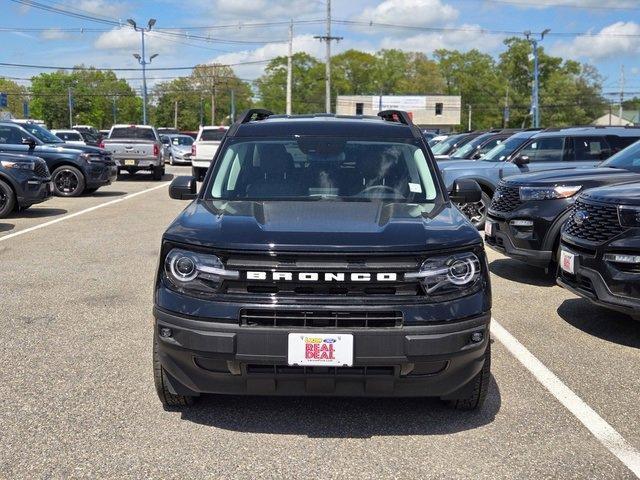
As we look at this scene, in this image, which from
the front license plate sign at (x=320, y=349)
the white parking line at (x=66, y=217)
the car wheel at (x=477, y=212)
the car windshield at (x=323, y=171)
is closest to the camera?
the front license plate sign at (x=320, y=349)

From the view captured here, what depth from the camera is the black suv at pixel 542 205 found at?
7516 mm

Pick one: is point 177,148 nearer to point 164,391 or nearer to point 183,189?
point 183,189

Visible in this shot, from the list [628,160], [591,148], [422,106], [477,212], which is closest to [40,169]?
[477,212]

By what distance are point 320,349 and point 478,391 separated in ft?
3.57

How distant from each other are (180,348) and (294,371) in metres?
0.59

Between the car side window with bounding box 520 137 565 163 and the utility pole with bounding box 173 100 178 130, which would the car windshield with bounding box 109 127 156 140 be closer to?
the car side window with bounding box 520 137 565 163

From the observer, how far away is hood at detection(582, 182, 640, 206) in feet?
17.9

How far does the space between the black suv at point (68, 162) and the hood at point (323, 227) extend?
14.2m

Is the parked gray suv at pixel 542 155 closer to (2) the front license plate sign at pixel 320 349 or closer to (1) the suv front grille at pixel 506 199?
(1) the suv front grille at pixel 506 199

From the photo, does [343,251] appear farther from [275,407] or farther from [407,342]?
[275,407]

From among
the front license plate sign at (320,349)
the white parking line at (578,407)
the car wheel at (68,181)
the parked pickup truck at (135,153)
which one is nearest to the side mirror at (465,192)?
the white parking line at (578,407)

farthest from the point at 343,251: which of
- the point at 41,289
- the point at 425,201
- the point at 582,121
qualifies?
the point at 582,121

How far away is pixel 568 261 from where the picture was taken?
597 centimetres

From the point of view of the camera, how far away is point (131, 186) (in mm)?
22266
